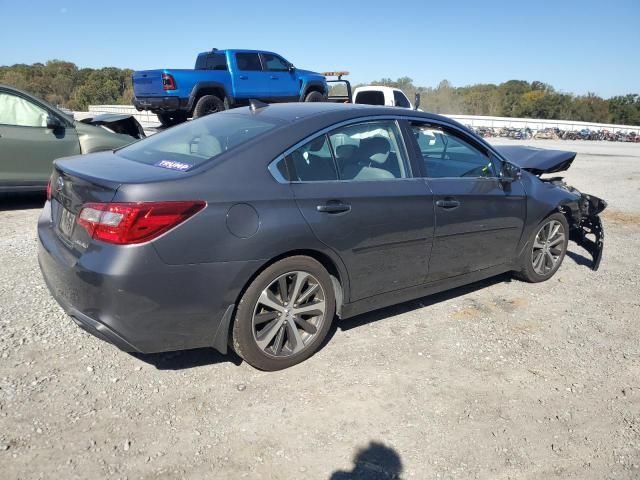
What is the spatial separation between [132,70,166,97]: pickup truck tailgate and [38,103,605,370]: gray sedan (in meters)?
9.78

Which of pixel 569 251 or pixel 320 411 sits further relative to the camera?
pixel 569 251

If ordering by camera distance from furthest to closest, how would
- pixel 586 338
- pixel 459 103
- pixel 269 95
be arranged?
1. pixel 459 103
2. pixel 269 95
3. pixel 586 338

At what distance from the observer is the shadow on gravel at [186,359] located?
3297 mm

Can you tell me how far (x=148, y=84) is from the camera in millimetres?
13266

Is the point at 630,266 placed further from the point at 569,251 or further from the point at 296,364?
the point at 296,364

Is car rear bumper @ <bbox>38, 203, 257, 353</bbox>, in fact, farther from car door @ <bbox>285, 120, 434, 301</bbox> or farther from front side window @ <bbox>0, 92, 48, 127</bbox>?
front side window @ <bbox>0, 92, 48, 127</bbox>

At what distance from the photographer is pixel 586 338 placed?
4.04 metres

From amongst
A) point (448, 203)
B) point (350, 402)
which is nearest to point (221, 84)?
point (448, 203)

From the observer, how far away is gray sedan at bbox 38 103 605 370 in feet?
8.95

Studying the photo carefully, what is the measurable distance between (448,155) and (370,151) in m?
0.90

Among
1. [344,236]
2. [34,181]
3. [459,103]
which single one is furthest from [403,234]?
[459,103]

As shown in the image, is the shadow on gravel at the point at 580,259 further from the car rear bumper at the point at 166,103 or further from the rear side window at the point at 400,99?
the rear side window at the point at 400,99

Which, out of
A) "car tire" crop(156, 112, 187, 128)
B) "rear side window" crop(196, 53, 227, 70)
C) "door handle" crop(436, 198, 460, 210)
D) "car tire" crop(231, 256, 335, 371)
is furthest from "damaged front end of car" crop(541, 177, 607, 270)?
"car tire" crop(156, 112, 187, 128)

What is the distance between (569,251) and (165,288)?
528 centimetres
